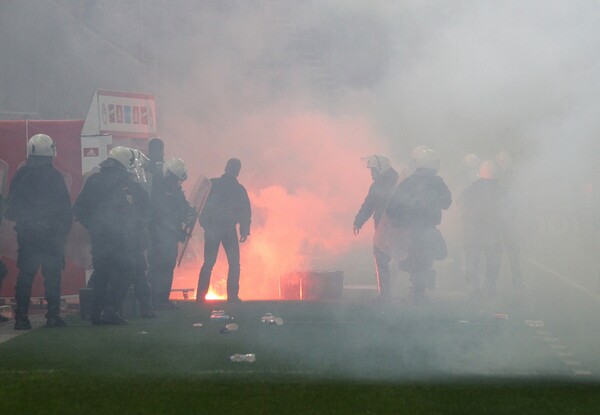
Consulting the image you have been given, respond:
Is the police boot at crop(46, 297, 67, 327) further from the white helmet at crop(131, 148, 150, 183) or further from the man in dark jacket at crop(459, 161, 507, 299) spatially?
the man in dark jacket at crop(459, 161, 507, 299)

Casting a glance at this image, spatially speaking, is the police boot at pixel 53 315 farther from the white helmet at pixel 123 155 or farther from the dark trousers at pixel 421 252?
the dark trousers at pixel 421 252

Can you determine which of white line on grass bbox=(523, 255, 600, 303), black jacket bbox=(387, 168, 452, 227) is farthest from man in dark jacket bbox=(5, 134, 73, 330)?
white line on grass bbox=(523, 255, 600, 303)

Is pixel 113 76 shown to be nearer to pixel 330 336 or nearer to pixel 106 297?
pixel 106 297

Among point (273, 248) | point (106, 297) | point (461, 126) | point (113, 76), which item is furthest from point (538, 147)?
point (113, 76)

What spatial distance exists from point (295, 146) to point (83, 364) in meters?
12.2

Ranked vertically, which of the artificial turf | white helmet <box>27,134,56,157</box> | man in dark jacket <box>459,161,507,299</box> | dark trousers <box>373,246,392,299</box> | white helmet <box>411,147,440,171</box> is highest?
white helmet <box>27,134,56,157</box>

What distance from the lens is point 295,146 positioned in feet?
64.4

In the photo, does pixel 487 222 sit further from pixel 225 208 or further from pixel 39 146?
pixel 39 146

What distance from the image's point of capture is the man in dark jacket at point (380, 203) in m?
13.0

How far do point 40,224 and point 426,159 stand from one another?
4338 millimetres

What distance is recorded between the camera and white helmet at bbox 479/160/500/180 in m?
12.7

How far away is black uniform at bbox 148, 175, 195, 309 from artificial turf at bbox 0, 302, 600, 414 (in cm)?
199

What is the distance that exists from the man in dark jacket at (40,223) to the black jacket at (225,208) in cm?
294

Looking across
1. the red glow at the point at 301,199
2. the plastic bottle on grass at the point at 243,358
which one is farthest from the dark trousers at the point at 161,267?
the plastic bottle on grass at the point at 243,358
